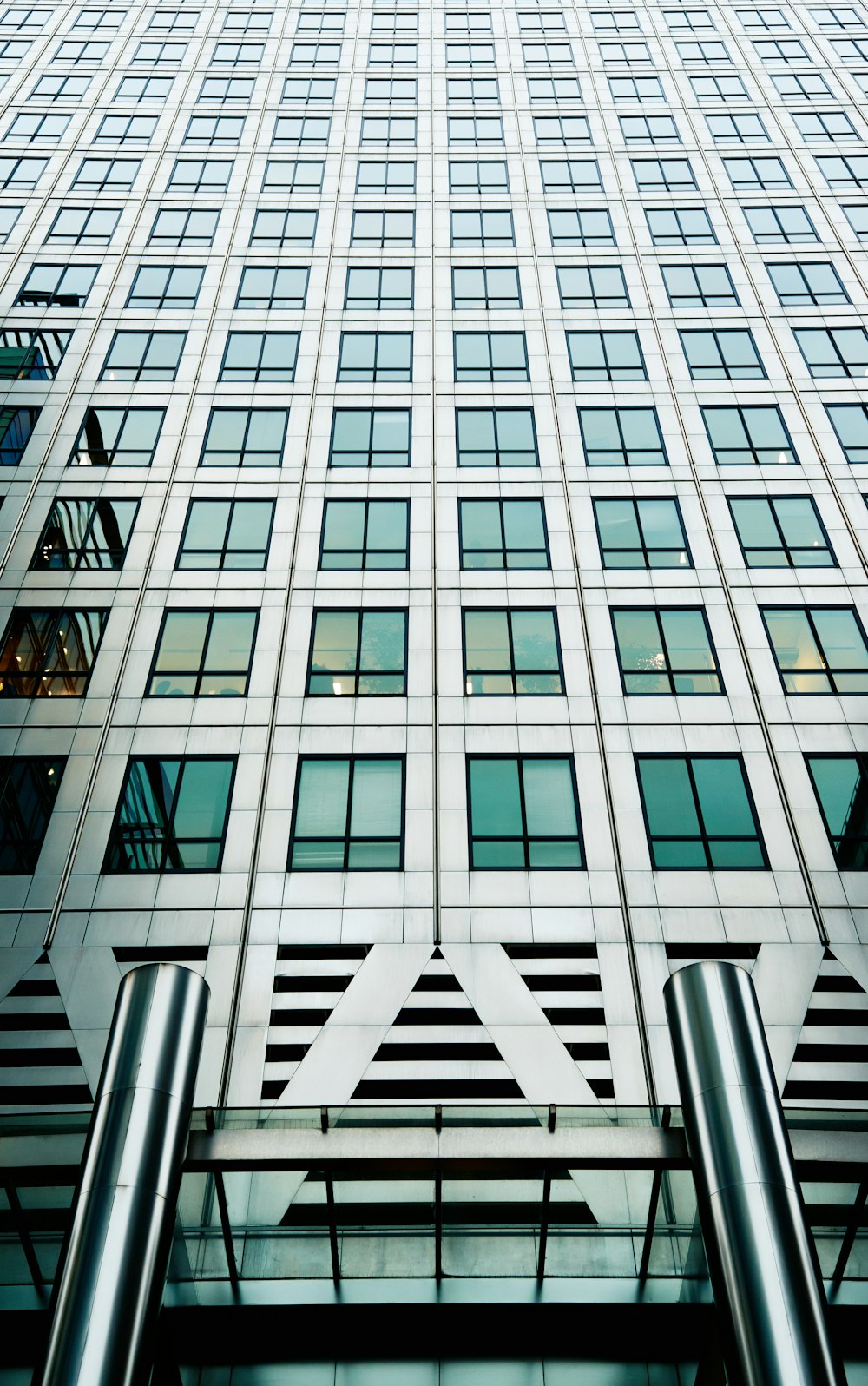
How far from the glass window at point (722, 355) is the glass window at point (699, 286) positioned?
1567 millimetres

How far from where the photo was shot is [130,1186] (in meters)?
12.0

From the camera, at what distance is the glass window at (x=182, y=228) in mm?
33500

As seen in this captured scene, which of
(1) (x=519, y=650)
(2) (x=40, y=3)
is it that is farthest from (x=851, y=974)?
(2) (x=40, y=3)

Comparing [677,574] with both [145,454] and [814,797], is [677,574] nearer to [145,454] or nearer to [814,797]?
[814,797]

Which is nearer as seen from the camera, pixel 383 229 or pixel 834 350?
pixel 834 350

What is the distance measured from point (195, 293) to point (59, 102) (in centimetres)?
1603

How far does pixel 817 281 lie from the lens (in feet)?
104

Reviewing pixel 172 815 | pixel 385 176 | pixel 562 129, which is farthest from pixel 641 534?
pixel 562 129

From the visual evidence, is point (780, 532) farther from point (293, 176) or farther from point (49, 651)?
point (293, 176)

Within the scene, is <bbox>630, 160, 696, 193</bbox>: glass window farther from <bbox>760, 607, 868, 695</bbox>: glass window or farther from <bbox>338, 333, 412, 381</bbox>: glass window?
<bbox>760, 607, 868, 695</bbox>: glass window

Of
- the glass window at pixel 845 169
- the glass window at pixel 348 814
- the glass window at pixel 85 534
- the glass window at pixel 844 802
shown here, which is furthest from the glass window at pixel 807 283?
the glass window at pixel 85 534

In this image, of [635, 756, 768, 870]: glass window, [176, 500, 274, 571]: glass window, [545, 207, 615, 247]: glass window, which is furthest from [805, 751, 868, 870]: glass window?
[545, 207, 615, 247]: glass window

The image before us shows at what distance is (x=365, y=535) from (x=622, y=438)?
8.11 m

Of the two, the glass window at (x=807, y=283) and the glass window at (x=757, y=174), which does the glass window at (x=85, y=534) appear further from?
the glass window at (x=757, y=174)
